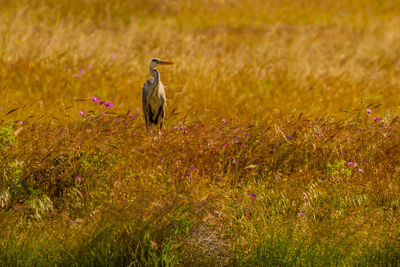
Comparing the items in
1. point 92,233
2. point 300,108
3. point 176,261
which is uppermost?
point 92,233

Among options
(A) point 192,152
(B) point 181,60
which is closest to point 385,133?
(A) point 192,152

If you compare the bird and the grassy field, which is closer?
the grassy field

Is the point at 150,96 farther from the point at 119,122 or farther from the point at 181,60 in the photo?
the point at 181,60

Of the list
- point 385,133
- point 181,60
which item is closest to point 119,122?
point 385,133

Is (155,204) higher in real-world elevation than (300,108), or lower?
higher

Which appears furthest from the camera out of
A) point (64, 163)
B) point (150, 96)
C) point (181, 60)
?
point (181, 60)

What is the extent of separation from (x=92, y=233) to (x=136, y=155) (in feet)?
4.20

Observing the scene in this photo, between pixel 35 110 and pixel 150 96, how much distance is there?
1489 mm

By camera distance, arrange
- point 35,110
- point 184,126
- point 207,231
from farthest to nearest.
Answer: point 35,110, point 184,126, point 207,231

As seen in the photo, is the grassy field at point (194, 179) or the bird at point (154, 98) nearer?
the grassy field at point (194, 179)

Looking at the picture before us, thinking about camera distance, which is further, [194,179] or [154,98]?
[154,98]

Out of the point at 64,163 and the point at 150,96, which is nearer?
the point at 64,163

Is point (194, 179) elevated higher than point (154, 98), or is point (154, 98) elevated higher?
point (154, 98)

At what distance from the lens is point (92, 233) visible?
11.8 feet
